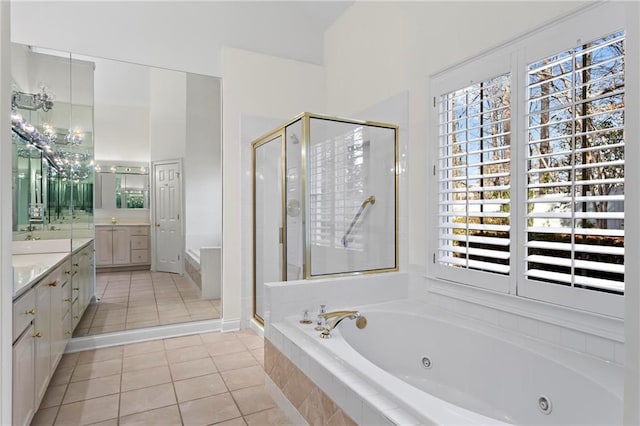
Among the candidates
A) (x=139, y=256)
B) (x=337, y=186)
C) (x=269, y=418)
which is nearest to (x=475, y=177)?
(x=337, y=186)

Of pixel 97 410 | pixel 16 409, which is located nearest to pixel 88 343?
pixel 97 410

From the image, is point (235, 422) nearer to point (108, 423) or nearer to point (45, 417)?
point (108, 423)

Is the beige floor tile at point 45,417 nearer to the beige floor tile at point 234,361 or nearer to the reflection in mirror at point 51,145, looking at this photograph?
the beige floor tile at point 234,361

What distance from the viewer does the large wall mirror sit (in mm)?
2822

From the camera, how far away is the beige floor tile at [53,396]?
2186 millimetres

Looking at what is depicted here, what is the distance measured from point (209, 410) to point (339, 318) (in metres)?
0.93

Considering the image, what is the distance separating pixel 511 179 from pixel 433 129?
72cm

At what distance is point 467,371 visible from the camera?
2.02 meters

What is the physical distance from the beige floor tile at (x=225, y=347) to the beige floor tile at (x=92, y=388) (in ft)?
2.37

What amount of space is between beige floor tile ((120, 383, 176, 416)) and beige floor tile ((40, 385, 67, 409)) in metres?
0.36

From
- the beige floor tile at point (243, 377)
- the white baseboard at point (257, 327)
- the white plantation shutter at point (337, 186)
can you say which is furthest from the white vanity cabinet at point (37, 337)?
the white plantation shutter at point (337, 186)

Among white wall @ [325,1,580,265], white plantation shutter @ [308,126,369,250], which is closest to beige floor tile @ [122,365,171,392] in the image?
white plantation shutter @ [308,126,369,250]

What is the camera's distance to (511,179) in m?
2.04

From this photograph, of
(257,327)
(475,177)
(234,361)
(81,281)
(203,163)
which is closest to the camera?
(475,177)
